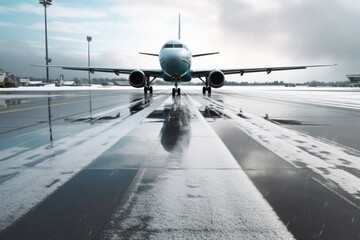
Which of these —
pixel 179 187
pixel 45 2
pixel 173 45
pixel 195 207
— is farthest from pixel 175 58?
pixel 45 2

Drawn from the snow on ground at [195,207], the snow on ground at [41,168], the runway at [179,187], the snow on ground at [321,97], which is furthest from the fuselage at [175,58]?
the snow on ground at [195,207]

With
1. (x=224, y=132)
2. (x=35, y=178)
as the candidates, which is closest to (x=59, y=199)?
(x=35, y=178)

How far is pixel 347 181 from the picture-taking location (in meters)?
3.30

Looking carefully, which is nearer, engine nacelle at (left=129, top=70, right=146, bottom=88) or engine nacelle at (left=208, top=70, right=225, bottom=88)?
engine nacelle at (left=129, top=70, right=146, bottom=88)

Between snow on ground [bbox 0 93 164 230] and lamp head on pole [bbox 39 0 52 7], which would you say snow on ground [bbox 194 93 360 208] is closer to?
snow on ground [bbox 0 93 164 230]

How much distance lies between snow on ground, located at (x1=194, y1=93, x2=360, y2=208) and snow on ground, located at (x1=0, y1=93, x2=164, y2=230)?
3.17 meters

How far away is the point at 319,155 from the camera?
457cm

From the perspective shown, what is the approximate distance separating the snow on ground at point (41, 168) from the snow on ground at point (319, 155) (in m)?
3.17

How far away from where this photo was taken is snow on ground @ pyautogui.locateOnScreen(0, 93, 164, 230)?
2.69 meters

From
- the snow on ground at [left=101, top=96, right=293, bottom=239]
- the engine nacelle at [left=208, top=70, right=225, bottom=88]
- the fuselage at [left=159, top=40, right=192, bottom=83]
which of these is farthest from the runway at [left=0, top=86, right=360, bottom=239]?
the engine nacelle at [left=208, top=70, right=225, bottom=88]

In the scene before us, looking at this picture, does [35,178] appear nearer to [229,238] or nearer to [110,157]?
[110,157]

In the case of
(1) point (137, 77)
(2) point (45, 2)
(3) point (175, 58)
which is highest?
(2) point (45, 2)

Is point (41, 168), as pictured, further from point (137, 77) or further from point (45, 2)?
point (45, 2)

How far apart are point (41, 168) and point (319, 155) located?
4.35 meters
